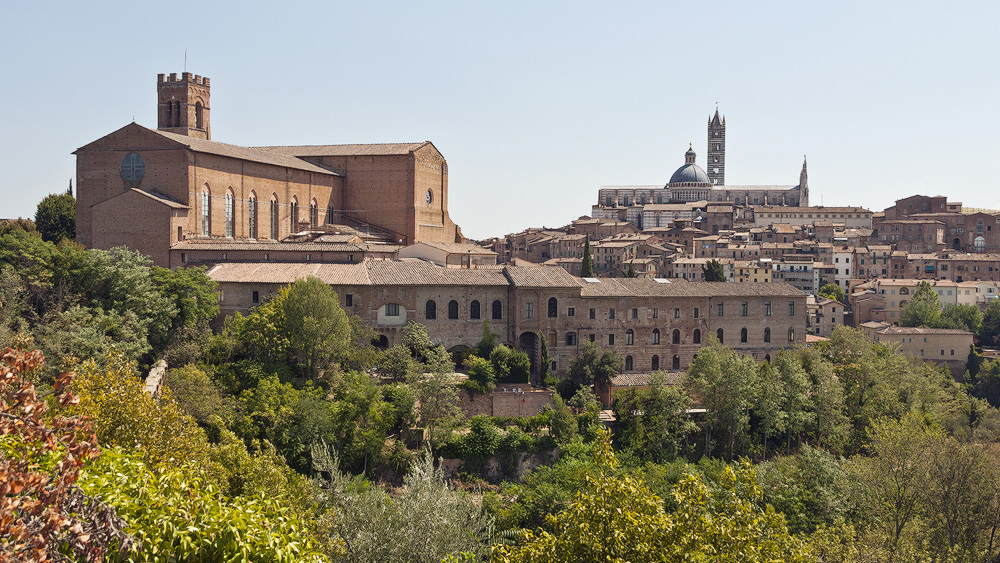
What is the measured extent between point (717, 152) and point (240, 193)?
9060 cm

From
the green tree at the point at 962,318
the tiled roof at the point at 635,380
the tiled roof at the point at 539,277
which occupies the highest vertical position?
the tiled roof at the point at 539,277

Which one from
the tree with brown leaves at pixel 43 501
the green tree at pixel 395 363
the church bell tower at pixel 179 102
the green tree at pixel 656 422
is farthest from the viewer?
the church bell tower at pixel 179 102

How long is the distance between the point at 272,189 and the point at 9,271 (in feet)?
47.0

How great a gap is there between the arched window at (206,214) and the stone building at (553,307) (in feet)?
12.4

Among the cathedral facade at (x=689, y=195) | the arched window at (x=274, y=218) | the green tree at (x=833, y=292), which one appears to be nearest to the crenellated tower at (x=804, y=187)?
the cathedral facade at (x=689, y=195)

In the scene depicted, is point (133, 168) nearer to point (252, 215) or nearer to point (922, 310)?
point (252, 215)

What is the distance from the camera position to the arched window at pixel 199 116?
4928cm

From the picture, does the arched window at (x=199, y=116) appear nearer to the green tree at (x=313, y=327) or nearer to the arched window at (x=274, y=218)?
the arched window at (x=274, y=218)

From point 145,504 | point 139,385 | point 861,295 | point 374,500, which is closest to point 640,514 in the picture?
point 145,504

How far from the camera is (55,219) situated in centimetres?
3875

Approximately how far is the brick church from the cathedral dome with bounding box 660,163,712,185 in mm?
63045

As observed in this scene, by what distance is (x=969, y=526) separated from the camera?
74.2ft

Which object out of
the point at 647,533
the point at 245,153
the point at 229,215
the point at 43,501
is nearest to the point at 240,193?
the point at 229,215

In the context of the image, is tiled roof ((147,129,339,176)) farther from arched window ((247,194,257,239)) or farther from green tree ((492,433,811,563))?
green tree ((492,433,811,563))
